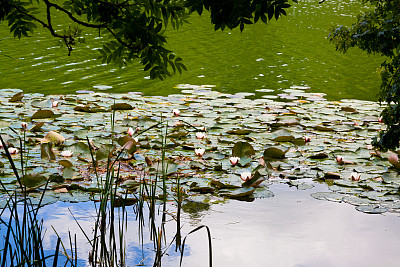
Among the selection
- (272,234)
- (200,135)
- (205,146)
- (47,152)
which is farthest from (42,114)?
(272,234)

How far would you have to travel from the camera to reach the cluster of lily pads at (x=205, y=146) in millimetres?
3312

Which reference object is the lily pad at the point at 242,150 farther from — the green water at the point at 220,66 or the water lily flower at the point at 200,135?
the green water at the point at 220,66

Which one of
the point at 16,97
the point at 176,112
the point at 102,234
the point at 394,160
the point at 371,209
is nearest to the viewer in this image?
the point at 102,234

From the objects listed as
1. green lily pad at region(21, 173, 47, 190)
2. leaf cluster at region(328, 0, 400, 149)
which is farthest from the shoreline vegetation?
leaf cluster at region(328, 0, 400, 149)

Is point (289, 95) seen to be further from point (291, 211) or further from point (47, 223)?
point (47, 223)

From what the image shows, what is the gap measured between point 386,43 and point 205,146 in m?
1.56

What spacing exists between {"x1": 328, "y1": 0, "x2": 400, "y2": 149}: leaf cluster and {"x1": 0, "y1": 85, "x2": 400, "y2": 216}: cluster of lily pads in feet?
1.30

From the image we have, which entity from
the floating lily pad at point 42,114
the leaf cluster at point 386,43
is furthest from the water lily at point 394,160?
the floating lily pad at point 42,114

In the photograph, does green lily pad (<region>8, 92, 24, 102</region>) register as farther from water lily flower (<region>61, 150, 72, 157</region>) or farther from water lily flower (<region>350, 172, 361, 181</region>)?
water lily flower (<region>350, 172, 361, 181</region>)

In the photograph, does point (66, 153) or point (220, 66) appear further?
point (220, 66)

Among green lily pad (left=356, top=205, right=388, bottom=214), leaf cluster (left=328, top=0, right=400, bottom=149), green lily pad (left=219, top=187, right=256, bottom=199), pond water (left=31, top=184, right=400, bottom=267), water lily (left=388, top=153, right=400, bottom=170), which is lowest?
pond water (left=31, top=184, right=400, bottom=267)

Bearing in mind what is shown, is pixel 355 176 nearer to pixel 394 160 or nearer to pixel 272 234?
pixel 394 160

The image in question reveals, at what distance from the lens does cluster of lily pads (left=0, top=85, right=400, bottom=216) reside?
3.31 m

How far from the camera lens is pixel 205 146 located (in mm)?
4117
